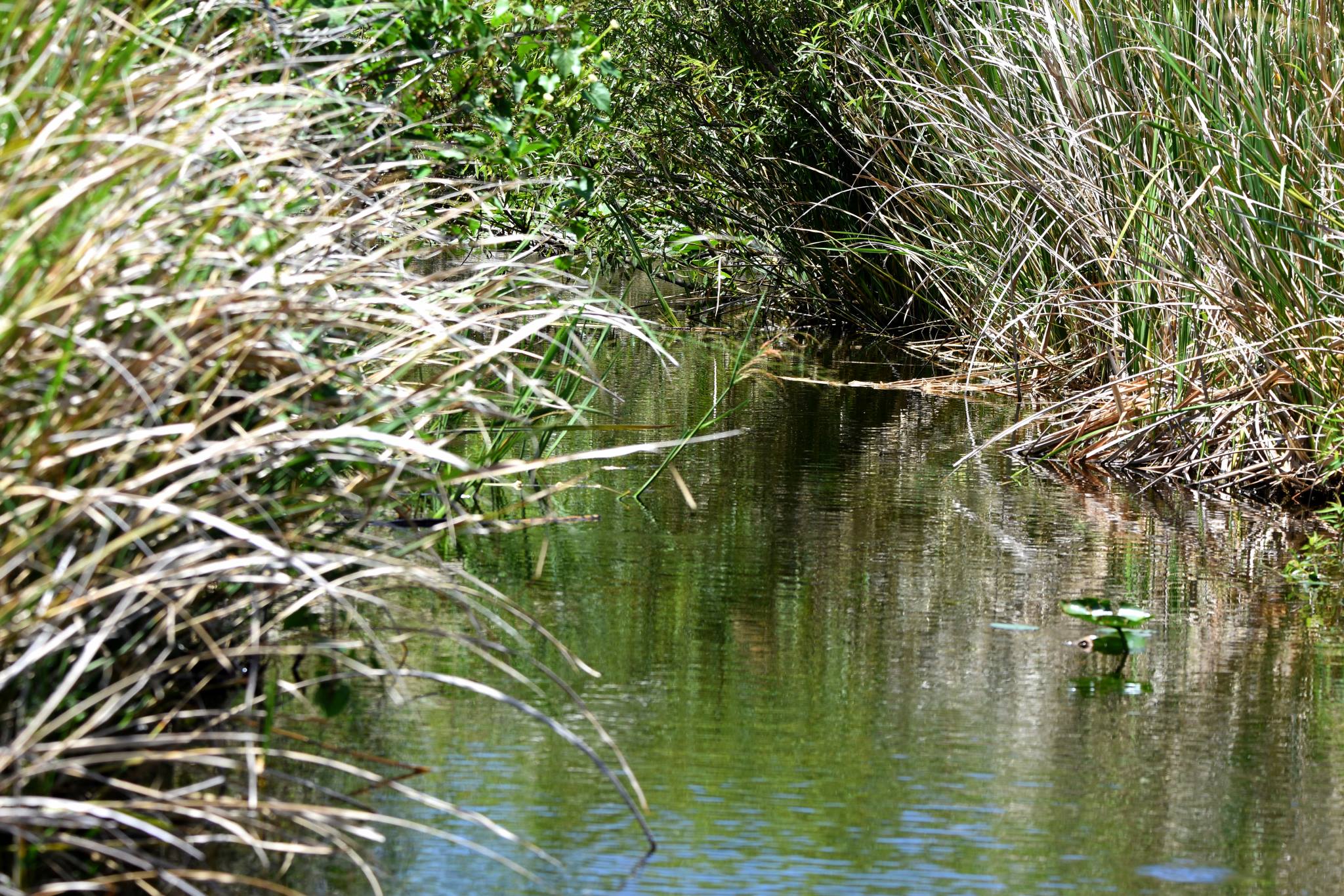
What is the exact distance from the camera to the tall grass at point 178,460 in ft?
8.55

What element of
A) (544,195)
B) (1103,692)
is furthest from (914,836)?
(544,195)

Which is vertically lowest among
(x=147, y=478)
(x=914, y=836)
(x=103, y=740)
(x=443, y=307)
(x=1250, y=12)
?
(x=914, y=836)

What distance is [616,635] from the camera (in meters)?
4.34

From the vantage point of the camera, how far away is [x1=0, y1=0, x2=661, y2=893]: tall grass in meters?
2.61

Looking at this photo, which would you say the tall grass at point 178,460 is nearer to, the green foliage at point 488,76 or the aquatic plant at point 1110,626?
the green foliage at point 488,76

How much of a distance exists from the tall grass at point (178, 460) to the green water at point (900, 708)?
0.18m

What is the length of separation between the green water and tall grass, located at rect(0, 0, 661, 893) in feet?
0.60

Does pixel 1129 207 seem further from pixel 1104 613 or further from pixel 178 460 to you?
pixel 178 460

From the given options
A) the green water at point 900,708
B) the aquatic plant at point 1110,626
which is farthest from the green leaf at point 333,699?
the aquatic plant at point 1110,626

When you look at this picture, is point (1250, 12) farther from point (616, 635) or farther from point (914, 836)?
point (914, 836)

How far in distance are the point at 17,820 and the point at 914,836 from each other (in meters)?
1.38

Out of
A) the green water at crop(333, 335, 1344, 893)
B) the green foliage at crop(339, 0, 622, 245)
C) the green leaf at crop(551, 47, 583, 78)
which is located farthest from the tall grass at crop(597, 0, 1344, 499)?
the green leaf at crop(551, 47, 583, 78)

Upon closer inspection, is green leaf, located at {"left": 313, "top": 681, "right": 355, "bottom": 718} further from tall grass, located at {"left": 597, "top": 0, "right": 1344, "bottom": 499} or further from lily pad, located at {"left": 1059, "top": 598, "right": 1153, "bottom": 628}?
tall grass, located at {"left": 597, "top": 0, "right": 1344, "bottom": 499}

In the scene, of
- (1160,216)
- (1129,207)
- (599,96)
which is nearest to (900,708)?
(599,96)
